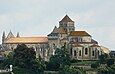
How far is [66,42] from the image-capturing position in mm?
146625

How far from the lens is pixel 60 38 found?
486 ft

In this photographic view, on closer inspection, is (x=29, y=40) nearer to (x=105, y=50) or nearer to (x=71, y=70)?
(x=105, y=50)

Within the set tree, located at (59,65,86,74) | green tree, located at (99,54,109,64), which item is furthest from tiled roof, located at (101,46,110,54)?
tree, located at (59,65,86,74)

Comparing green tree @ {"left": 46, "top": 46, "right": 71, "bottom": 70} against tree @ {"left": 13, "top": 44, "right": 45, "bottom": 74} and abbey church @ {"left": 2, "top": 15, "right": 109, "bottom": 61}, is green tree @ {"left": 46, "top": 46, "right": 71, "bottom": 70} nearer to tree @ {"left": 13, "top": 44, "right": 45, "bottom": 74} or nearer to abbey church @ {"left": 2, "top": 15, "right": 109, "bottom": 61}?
tree @ {"left": 13, "top": 44, "right": 45, "bottom": 74}

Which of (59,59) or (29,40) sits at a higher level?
(29,40)

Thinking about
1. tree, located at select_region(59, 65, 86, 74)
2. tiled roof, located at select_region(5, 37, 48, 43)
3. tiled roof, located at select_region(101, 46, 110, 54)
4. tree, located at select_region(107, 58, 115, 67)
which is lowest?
tree, located at select_region(59, 65, 86, 74)

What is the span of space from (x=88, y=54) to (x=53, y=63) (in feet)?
48.6

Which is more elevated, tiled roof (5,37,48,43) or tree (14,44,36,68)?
tiled roof (5,37,48,43)

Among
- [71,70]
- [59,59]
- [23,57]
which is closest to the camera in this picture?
[71,70]

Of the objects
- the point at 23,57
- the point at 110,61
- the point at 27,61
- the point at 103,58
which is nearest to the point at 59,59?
the point at 27,61

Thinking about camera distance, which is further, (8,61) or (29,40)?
(29,40)

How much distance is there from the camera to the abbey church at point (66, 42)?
143500 millimetres

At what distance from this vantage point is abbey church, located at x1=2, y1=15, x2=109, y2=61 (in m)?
144

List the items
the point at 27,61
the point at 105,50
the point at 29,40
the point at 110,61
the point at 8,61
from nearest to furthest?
the point at 27,61 < the point at 110,61 < the point at 8,61 < the point at 105,50 < the point at 29,40
